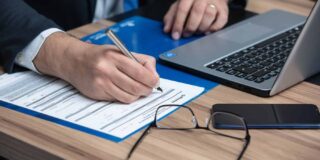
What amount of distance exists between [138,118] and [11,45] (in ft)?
1.18

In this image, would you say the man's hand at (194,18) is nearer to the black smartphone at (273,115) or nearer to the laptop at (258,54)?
the laptop at (258,54)

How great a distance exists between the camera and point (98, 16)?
171cm

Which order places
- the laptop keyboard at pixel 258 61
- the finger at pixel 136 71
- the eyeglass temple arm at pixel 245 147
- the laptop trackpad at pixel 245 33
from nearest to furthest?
1. the eyeglass temple arm at pixel 245 147
2. the finger at pixel 136 71
3. the laptop keyboard at pixel 258 61
4. the laptop trackpad at pixel 245 33

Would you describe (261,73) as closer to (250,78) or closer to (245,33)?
(250,78)

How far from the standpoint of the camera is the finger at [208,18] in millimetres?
1300

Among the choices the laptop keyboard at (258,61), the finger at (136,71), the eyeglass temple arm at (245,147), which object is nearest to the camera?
the eyeglass temple arm at (245,147)

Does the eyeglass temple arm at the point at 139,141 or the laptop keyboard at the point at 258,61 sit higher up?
the laptop keyboard at the point at 258,61

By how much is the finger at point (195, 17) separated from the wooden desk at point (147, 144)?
1.25 feet

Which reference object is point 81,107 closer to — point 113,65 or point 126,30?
point 113,65

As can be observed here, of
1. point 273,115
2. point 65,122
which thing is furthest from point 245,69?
point 65,122

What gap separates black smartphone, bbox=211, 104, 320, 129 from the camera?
0.90 metres

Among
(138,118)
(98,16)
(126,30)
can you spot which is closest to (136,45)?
(126,30)

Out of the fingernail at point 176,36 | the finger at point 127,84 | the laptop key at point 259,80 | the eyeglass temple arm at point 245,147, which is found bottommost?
the eyeglass temple arm at point 245,147

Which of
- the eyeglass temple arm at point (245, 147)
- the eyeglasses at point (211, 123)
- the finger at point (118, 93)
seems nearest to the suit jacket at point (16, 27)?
the finger at point (118, 93)
